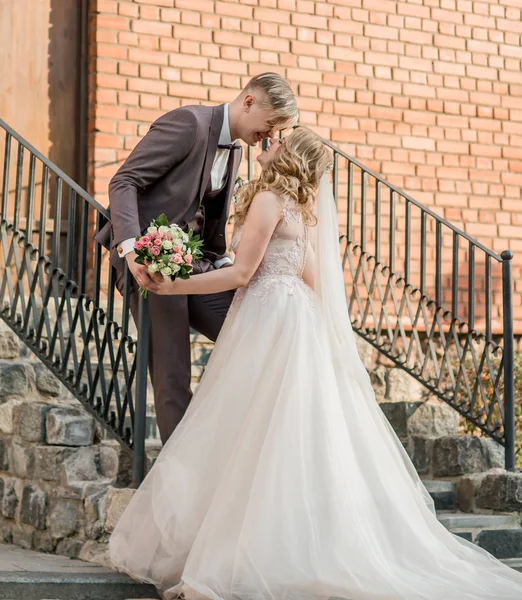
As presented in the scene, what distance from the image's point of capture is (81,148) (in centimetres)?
702

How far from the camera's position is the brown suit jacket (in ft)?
13.1

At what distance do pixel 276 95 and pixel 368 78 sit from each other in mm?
3832

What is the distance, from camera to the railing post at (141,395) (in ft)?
13.9

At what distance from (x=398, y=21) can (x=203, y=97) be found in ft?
5.84

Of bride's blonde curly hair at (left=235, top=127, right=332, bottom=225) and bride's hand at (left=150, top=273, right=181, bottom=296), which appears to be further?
bride's blonde curly hair at (left=235, top=127, right=332, bottom=225)

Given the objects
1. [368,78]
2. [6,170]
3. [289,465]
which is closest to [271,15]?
[368,78]

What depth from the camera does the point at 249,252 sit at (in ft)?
12.8

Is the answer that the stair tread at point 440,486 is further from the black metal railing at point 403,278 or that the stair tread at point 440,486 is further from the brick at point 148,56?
the brick at point 148,56

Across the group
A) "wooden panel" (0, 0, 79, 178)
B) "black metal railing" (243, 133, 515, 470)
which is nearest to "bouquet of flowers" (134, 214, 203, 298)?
"black metal railing" (243, 133, 515, 470)

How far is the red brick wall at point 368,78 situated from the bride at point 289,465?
3099 mm

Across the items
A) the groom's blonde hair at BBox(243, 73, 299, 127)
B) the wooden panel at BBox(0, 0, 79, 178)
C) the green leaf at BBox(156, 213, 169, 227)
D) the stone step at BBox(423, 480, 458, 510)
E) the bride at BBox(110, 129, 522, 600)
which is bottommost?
the stone step at BBox(423, 480, 458, 510)

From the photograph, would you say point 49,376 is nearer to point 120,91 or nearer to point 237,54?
point 120,91

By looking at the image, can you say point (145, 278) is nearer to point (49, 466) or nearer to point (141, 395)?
point (141, 395)

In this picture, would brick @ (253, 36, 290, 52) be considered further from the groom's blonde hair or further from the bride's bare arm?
the bride's bare arm
